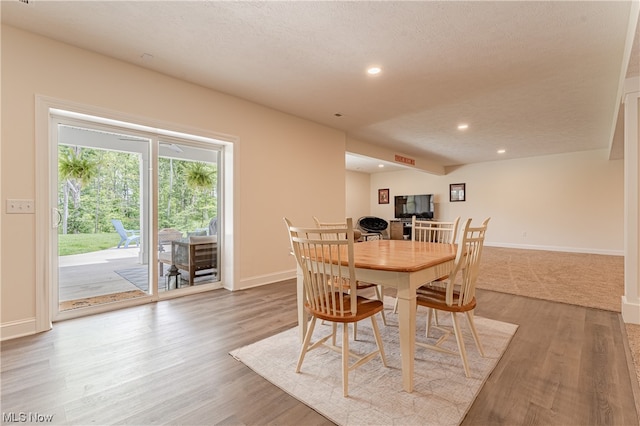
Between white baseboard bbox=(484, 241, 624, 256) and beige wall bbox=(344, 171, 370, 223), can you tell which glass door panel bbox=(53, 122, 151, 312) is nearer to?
beige wall bbox=(344, 171, 370, 223)

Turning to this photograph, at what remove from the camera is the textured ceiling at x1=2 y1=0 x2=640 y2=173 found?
2148mm

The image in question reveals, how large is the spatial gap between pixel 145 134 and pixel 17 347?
2.22 metres

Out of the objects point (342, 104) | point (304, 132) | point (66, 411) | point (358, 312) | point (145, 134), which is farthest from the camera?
point (304, 132)

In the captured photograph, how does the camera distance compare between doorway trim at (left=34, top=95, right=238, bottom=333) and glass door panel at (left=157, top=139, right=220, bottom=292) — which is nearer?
doorway trim at (left=34, top=95, right=238, bottom=333)

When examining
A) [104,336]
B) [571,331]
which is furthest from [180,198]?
[571,331]

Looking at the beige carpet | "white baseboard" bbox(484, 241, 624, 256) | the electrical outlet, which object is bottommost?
the beige carpet

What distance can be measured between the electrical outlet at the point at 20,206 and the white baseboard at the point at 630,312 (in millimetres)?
5486

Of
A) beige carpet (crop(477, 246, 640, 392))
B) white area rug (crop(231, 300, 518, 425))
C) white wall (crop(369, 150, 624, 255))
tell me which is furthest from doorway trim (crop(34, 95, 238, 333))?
white wall (crop(369, 150, 624, 255))

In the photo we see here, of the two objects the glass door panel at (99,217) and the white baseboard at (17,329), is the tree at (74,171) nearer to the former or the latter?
the glass door panel at (99,217)

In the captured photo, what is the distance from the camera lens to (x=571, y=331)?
8.19 ft

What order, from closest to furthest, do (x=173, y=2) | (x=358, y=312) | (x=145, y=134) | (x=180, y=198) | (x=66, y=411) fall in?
(x=66, y=411) < (x=358, y=312) < (x=173, y=2) < (x=145, y=134) < (x=180, y=198)

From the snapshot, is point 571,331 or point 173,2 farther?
point 571,331

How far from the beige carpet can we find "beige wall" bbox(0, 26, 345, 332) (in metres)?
2.88

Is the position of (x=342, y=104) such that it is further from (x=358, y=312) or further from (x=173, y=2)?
(x=358, y=312)
